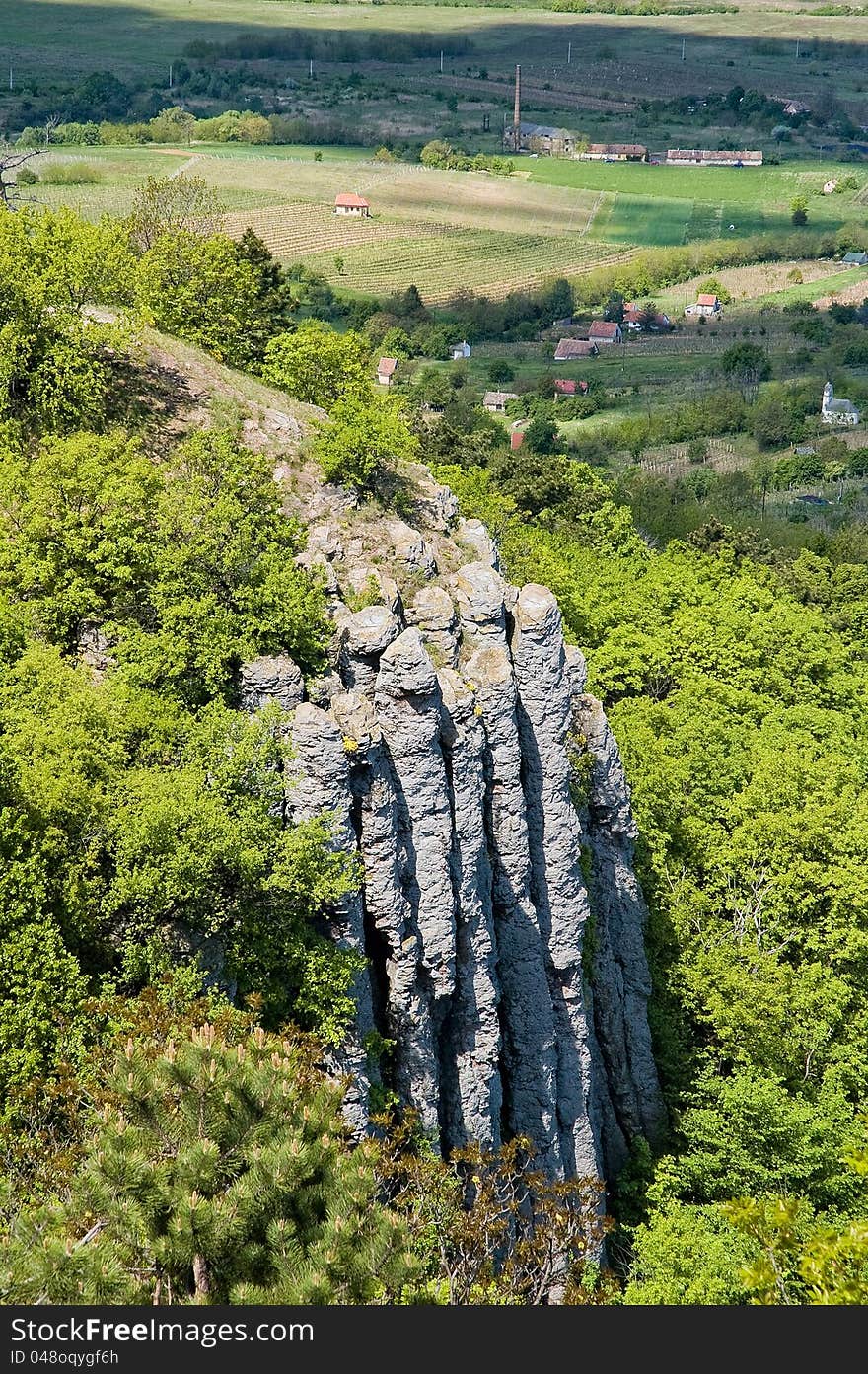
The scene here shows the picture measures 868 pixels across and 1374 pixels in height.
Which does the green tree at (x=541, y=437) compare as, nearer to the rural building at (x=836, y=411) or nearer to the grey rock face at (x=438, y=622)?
the rural building at (x=836, y=411)

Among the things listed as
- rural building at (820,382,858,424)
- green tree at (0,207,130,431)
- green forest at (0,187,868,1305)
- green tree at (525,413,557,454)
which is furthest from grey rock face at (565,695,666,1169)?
rural building at (820,382,858,424)

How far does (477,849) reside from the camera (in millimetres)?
40875

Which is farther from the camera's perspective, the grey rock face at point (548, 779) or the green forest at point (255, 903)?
the grey rock face at point (548, 779)

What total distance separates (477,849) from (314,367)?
2713 centimetres

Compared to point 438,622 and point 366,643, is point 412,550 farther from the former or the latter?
point 366,643

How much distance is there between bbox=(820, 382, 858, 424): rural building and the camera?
196 meters

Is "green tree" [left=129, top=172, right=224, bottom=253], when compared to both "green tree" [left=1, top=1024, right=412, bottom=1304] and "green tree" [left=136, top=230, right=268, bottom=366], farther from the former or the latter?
"green tree" [left=1, top=1024, right=412, bottom=1304]

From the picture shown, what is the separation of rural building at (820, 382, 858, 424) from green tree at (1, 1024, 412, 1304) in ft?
598

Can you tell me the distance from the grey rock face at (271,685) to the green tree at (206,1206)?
41.4 feet

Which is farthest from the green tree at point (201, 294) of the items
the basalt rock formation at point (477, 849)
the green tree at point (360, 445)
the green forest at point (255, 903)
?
the basalt rock formation at point (477, 849)

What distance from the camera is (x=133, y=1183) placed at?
81.0 feet

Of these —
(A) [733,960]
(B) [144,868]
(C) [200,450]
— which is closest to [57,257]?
(C) [200,450]

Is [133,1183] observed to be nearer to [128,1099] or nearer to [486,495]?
[128,1099]

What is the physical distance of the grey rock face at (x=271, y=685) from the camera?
38406mm
